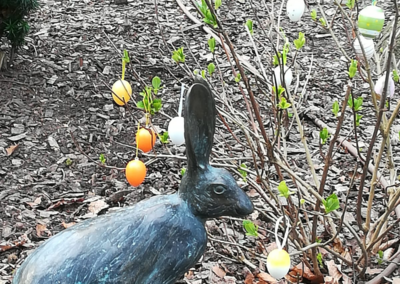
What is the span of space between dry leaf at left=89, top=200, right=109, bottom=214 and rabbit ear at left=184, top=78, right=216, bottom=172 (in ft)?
4.49

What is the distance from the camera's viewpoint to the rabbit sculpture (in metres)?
1.33

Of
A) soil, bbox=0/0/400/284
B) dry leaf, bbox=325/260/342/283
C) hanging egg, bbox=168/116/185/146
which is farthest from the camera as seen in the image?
soil, bbox=0/0/400/284

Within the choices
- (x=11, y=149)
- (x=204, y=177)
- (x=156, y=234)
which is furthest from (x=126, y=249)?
(x=11, y=149)

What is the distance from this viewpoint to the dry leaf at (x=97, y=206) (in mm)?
2651

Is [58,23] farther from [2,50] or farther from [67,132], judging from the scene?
[67,132]

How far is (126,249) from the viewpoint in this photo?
135 centimetres

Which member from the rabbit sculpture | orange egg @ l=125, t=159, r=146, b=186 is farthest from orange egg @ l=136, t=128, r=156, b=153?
the rabbit sculpture

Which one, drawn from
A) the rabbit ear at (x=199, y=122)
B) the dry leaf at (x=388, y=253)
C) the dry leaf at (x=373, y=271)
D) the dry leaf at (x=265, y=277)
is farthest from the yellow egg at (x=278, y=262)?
the dry leaf at (x=388, y=253)

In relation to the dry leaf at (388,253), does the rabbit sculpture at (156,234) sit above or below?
above

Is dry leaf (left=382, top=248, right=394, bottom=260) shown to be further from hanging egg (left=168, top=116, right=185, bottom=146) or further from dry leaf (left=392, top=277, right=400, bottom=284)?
hanging egg (left=168, top=116, right=185, bottom=146)

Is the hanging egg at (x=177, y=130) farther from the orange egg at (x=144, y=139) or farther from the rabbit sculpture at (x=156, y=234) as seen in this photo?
the rabbit sculpture at (x=156, y=234)

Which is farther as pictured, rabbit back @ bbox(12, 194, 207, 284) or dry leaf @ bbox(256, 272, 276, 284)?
dry leaf @ bbox(256, 272, 276, 284)

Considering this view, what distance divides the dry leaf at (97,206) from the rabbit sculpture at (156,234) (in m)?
1.22

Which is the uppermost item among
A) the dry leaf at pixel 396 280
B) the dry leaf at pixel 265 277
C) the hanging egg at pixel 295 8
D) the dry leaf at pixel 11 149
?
the hanging egg at pixel 295 8
